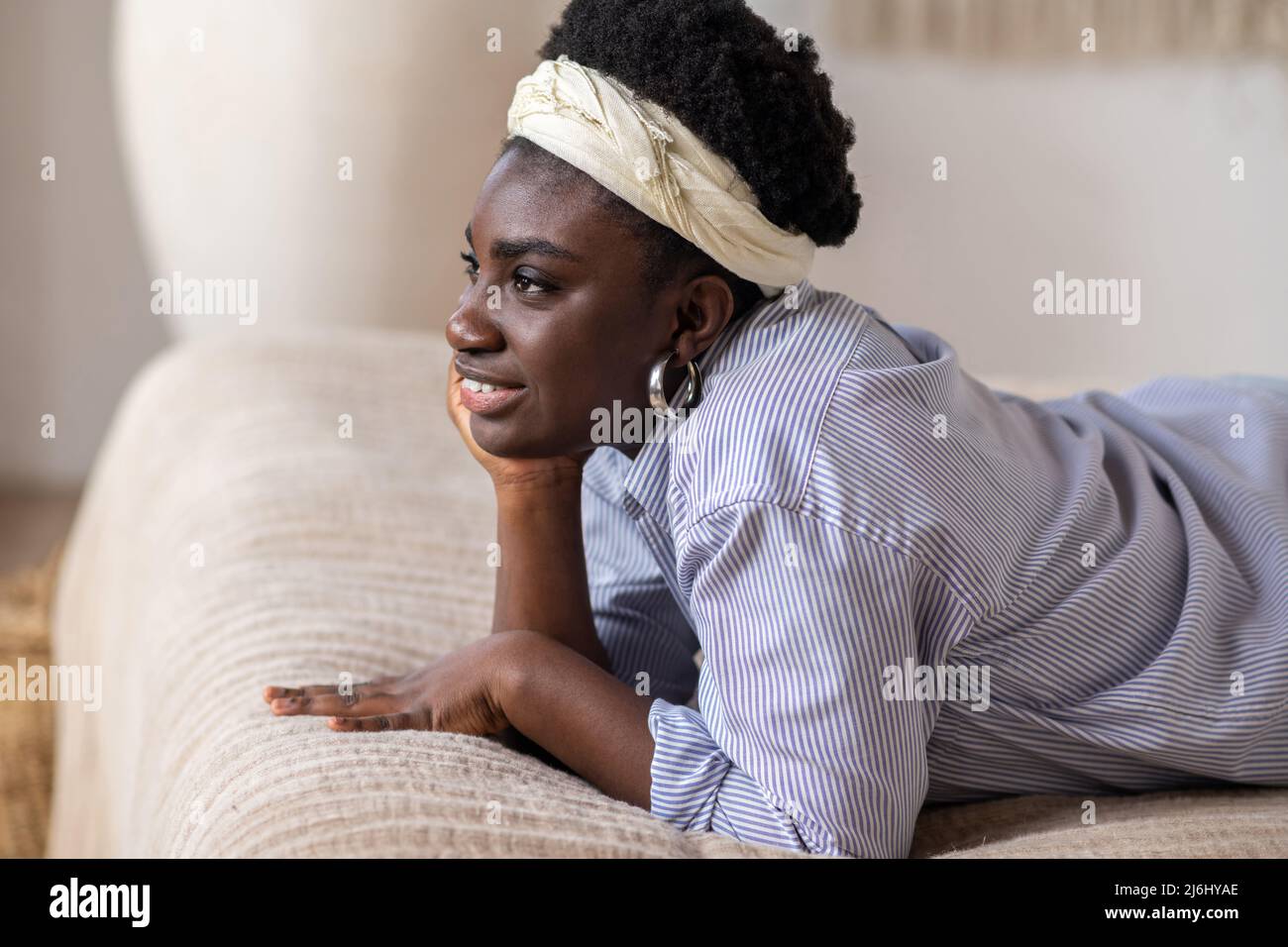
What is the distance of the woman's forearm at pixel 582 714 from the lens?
3.31 ft

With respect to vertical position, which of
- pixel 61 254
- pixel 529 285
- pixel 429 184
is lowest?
pixel 529 285

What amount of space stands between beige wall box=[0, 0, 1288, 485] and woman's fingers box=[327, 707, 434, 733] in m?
1.80

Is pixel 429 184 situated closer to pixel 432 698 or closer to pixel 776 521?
pixel 432 698

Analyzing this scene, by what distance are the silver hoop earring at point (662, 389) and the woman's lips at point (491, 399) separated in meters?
0.09

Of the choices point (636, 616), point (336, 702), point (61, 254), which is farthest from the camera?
point (61, 254)

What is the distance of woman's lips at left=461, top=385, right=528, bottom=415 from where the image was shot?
40.5 inches

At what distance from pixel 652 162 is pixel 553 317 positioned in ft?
0.41

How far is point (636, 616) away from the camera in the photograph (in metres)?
1.27

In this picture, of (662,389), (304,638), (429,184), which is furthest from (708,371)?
(429,184)

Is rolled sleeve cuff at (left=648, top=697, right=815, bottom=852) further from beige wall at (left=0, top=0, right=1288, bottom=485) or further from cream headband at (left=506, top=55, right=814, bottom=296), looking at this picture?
beige wall at (left=0, top=0, right=1288, bottom=485)

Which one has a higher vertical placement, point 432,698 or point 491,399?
point 491,399

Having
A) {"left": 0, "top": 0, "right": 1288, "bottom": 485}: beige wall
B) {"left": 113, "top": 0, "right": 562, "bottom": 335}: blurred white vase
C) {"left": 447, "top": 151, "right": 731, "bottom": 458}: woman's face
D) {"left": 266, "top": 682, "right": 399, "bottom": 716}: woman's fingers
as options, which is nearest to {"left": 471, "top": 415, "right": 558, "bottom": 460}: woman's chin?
{"left": 447, "top": 151, "right": 731, "bottom": 458}: woman's face

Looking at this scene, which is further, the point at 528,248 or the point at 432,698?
the point at 432,698
